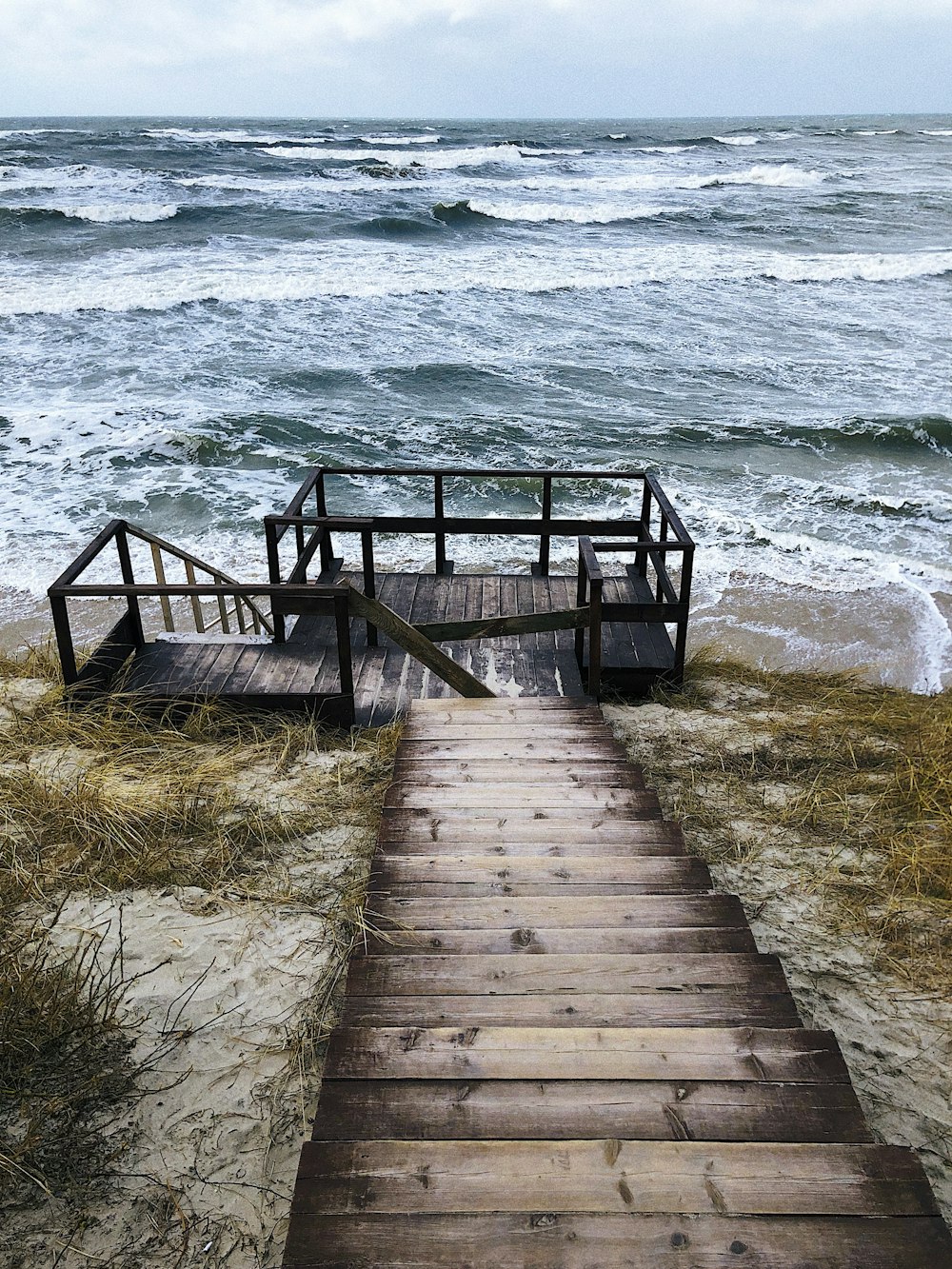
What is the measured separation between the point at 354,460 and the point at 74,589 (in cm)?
998

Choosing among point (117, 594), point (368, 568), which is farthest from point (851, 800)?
point (117, 594)

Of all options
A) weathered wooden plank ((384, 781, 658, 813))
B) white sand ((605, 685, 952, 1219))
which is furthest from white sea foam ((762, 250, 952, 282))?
weathered wooden plank ((384, 781, 658, 813))

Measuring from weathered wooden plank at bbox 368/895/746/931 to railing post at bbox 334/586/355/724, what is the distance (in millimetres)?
3033

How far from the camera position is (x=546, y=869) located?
11.9ft

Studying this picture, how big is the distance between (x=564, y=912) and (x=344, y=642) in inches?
133

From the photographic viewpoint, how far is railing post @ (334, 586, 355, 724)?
6.20 m

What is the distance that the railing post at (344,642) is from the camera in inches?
244

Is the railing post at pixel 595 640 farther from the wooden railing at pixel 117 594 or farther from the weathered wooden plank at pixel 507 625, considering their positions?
the wooden railing at pixel 117 594

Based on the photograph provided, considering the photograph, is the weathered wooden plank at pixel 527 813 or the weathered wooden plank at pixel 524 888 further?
the weathered wooden plank at pixel 527 813

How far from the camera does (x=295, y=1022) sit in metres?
3.33

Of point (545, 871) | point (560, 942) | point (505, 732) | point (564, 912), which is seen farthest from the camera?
point (505, 732)

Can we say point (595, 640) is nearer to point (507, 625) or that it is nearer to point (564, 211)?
point (507, 625)

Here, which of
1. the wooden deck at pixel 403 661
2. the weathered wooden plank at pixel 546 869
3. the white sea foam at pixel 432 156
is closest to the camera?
the weathered wooden plank at pixel 546 869

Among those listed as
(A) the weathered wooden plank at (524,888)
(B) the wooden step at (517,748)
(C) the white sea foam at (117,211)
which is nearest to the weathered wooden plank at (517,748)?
(B) the wooden step at (517,748)
